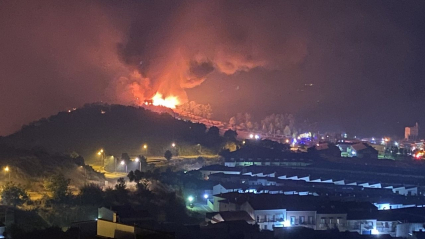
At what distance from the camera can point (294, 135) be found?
95.4ft

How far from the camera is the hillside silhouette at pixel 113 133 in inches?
683

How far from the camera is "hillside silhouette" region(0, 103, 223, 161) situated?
56.9 feet

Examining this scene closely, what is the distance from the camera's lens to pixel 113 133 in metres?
19.1

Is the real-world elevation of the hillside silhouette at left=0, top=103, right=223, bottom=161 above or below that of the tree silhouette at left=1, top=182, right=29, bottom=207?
above

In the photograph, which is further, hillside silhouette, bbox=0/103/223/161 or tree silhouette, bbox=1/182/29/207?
hillside silhouette, bbox=0/103/223/161

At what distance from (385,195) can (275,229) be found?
5.02 metres

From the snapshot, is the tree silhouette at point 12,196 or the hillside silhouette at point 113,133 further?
the hillside silhouette at point 113,133

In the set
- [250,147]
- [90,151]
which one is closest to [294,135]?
[250,147]

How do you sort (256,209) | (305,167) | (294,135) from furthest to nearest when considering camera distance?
(294,135), (305,167), (256,209)

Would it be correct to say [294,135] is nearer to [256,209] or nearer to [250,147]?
[250,147]

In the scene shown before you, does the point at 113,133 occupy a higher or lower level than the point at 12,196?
Answer: higher

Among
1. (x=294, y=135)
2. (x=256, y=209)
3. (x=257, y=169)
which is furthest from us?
(x=294, y=135)

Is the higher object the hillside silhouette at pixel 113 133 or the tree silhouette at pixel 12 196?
the hillside silhouette at pixel 113 133

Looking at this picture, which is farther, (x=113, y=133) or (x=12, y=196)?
(x=113, y=133)
